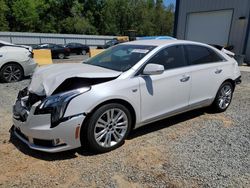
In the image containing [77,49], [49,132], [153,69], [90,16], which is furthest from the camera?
[90,16]

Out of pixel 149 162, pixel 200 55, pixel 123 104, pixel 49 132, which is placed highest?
pixel 200 55

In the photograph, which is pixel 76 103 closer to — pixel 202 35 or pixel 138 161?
pixel 138 161

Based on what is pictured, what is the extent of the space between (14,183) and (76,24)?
46711 mm

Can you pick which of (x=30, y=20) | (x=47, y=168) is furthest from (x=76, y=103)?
(x=30, y=20)

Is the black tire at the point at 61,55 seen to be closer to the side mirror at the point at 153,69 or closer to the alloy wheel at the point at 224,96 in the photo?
the alloy wheel at the point at 224,96

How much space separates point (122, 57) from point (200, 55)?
152 centimetres

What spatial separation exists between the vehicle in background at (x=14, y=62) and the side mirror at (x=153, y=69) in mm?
5485

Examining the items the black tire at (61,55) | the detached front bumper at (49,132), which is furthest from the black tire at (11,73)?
the black tire at (61,55)

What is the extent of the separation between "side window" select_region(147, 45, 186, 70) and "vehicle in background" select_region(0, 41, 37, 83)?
539cm

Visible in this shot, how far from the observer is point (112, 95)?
320cm

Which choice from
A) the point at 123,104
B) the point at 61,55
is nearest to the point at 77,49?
A: the point at 61,55

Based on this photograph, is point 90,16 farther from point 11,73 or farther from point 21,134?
point 21,134

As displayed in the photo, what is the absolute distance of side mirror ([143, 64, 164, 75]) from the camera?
3.48 metres

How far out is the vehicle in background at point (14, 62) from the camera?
740cm
